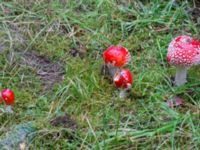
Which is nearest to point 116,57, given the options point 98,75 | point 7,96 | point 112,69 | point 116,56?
point 116,56

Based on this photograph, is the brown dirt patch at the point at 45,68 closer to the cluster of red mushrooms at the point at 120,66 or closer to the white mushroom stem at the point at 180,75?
the cluster of red mushrooms at the point at 120,66

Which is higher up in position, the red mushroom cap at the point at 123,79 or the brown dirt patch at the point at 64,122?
the red mushroom cap at the point at 123,79

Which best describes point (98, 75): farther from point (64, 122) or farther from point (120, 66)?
point (64, 122)

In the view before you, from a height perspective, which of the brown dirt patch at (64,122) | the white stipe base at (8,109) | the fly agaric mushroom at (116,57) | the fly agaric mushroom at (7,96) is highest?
the fly agaric mushroom at (116,57)

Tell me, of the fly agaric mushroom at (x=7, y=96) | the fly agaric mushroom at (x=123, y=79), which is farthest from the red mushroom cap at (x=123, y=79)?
the fly agaric mushroom at (x=7, y=96)

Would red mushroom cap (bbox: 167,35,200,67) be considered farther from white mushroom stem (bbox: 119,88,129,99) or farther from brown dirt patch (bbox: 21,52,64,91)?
brown dirt patch (bbox: 21,52,64,91)

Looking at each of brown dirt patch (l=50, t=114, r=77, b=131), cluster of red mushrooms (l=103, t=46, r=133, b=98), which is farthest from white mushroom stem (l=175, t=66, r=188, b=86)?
brown dirt patch (l=50, t=114, r=77, b=131)

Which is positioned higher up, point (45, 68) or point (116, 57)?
point (116, 57)
